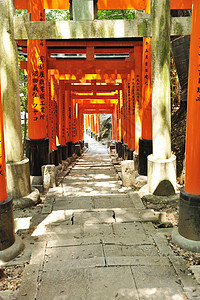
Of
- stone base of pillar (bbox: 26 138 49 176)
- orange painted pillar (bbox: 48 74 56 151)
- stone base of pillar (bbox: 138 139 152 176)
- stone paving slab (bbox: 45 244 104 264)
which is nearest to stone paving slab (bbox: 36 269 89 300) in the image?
stone paving slab (bbox: 45 244 104 264)

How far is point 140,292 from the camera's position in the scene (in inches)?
98.9

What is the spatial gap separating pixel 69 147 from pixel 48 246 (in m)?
12.2

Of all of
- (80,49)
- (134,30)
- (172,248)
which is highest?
(80,49)

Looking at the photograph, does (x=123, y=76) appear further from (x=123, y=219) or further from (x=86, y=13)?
(x=123, y=219)

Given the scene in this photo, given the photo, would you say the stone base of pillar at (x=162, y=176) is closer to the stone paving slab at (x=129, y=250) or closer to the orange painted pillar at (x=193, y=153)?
the orange painted pillar at (x=193, y=153)

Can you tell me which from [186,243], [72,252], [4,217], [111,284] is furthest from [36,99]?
[111,284]

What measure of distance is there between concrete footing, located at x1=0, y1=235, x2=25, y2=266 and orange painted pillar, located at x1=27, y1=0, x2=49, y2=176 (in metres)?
4.04

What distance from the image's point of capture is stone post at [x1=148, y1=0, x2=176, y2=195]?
16.2 ft

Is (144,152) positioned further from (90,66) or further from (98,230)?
(90,66)

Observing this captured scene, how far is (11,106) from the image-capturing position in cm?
500

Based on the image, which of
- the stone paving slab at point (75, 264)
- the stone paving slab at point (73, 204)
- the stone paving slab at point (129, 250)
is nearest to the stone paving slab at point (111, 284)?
the stone paving slab at point (75, 264)

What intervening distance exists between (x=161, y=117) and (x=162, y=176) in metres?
1.20

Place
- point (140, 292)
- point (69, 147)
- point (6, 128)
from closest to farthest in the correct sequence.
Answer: point (140, 292) → point (6, 128) → point (69, 147)

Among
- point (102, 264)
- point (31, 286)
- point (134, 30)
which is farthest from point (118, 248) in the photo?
point (134, 30)
